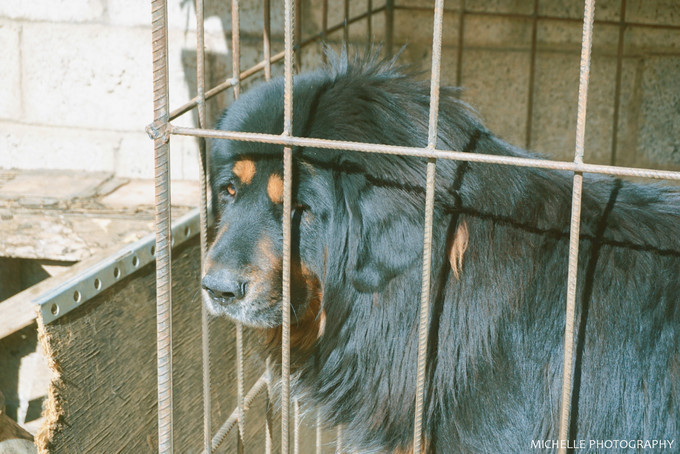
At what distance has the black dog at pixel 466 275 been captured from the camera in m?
2.01

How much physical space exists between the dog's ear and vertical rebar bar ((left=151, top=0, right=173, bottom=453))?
514 mm

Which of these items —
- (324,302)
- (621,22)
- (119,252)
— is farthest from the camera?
(621,22)

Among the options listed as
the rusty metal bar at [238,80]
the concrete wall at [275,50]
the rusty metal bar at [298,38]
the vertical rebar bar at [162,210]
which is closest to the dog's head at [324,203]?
the rusty metal bar at [238,80]

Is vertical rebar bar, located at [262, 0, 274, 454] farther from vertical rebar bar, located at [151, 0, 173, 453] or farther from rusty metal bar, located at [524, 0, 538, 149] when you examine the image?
rusty metal bar, located at [524, 0, 538, 149]

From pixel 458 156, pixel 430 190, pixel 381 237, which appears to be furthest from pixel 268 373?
pixel 458 156

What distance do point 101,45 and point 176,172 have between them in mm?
779

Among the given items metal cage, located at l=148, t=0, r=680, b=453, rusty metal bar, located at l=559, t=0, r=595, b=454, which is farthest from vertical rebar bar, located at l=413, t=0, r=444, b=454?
rusty metal bar, located at l=559, t=0, r=595, b=454

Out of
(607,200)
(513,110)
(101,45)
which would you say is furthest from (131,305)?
(513,110)

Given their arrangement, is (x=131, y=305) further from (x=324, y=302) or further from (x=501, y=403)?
(x=501, y=403)

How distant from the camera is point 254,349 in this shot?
10.5 ft

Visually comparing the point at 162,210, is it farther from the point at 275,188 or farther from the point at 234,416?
the point at 234,416

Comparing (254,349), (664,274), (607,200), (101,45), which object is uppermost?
(101,45)

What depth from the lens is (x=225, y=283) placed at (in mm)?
2090

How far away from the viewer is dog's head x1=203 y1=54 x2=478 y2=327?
203cm
